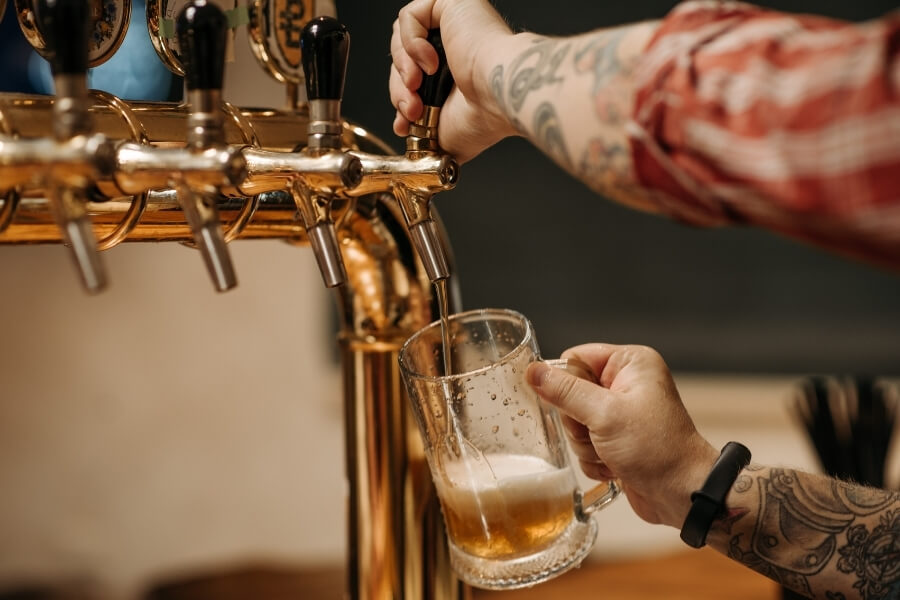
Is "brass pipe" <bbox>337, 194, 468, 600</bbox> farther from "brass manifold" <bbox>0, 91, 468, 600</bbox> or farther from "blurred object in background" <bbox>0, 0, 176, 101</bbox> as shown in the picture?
"blurred object in background" <bbox>0, 0, 176, 101</bbox>

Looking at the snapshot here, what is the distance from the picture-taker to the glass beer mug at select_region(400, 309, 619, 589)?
3.02ft

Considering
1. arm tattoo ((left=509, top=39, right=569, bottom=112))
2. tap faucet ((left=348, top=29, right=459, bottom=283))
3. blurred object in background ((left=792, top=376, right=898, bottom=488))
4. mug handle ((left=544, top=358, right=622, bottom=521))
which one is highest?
arm tattoo ((left=509, top=39, right=569, bottom=112))

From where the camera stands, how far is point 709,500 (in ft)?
3.52

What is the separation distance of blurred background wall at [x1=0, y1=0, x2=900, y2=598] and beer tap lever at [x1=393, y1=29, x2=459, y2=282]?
1938 millimetres

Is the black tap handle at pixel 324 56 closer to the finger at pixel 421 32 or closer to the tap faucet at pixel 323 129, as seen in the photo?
the tap faucet at pixel 323 129

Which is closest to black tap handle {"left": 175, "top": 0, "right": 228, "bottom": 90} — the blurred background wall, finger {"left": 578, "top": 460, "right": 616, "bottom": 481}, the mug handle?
the mug handle

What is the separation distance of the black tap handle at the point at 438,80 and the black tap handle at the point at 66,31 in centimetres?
37

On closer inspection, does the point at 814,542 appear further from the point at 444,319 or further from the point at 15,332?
the point at 15,332

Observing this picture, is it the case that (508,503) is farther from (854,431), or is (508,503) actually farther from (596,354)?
(854,431)

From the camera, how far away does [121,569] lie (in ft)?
10.3

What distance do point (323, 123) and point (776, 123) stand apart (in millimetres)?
384

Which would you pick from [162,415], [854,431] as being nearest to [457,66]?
[854,431]

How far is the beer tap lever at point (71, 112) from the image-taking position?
674 mm

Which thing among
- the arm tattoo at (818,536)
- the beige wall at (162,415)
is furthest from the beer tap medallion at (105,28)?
the beige wall at (162,415)
